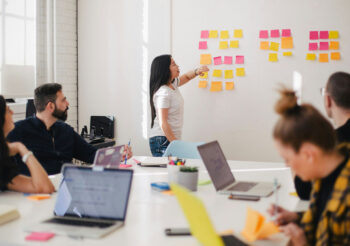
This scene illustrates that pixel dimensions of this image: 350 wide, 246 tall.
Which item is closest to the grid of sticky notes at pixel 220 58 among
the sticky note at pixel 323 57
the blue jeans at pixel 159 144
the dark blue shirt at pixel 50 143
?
the sticky note at pixel 323 57

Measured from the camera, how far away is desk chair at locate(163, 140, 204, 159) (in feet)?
11.3

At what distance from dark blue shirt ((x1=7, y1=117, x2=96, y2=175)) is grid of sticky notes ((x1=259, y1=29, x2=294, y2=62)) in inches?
84.6

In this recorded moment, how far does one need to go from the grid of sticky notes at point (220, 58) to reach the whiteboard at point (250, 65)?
3cm

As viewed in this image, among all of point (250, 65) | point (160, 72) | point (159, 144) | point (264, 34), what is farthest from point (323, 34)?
point (159, 144)

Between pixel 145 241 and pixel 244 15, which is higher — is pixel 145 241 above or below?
below

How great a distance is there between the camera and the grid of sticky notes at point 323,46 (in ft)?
14.2

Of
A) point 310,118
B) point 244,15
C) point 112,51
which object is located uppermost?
point 244,15

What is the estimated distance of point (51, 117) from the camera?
313cm

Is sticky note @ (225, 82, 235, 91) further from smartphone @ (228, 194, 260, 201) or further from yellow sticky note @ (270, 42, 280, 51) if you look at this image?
smartphone @ (228, 194, 260, 201)

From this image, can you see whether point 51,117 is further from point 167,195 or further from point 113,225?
point 113,225

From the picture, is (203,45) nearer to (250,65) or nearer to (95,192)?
(250,65)

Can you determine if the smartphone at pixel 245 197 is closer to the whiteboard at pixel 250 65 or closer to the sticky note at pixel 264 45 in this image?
the whiteboard at pixel 250 65

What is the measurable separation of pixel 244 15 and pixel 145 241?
11.2 ft

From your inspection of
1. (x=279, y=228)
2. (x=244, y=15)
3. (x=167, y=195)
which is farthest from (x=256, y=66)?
(x=279, y=228)
